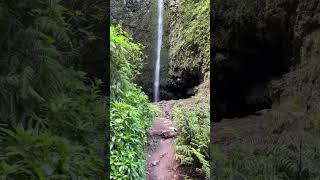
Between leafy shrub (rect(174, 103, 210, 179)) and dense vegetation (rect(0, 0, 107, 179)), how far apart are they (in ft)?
4.39

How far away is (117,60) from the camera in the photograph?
4160 mm

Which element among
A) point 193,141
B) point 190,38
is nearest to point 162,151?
point 193,141

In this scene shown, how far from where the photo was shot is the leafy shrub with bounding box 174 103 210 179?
4.07 metres

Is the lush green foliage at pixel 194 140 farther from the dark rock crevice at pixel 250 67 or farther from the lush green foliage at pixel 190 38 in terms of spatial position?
the lush green foliage at pixel 190 38

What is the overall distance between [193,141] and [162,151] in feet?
1.14

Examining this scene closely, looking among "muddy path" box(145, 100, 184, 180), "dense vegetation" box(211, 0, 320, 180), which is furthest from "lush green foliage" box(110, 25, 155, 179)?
"dense vegetation" box(211, 0, 320, 180)

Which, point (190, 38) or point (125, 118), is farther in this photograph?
point (190, 38)

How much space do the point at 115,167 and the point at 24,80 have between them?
168 cm

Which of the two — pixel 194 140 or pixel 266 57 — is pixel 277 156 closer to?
pixel 266 57

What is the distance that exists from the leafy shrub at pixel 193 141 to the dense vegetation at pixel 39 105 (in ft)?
4.39

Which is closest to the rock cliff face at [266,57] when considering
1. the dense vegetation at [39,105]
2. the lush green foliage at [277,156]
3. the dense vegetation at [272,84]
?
the dense vegetation at [272,84]

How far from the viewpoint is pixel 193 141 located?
418cm

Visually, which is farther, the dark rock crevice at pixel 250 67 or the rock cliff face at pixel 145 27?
the rock cliff face at pixel 145 27

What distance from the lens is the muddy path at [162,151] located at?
4.12 metres
